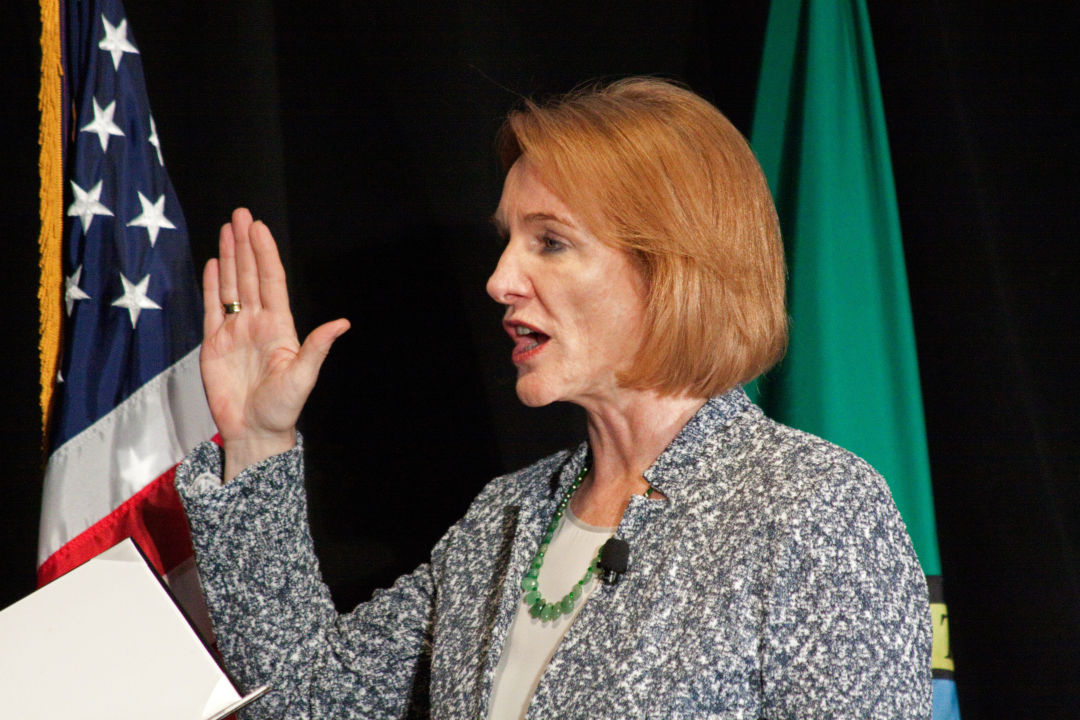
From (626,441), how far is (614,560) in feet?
0.67

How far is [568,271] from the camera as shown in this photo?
4.29 ft

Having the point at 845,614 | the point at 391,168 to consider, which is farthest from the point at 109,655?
the point at 391,168

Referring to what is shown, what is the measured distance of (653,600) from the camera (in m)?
1.14

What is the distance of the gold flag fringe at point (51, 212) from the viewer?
1.64 m

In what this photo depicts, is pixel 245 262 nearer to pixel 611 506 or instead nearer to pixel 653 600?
pixel 611 506

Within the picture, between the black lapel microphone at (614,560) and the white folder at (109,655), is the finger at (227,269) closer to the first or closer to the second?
the white folder at (109,655)

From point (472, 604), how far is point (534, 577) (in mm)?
112

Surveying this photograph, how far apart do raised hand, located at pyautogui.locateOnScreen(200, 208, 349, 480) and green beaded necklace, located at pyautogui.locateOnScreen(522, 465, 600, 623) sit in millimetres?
384

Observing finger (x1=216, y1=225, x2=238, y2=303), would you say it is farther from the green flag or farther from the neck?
the green flag

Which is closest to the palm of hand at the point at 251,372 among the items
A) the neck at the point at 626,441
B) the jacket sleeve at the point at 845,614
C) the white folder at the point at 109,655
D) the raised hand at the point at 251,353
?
the raised hand at the point at 251,353

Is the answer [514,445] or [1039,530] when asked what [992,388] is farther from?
[514,445]

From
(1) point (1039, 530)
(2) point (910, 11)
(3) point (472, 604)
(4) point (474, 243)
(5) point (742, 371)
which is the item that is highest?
(2) point (910, 11)

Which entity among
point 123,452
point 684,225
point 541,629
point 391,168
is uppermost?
point 391,168

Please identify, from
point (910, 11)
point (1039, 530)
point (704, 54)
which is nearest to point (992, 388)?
point (1039, 530)
